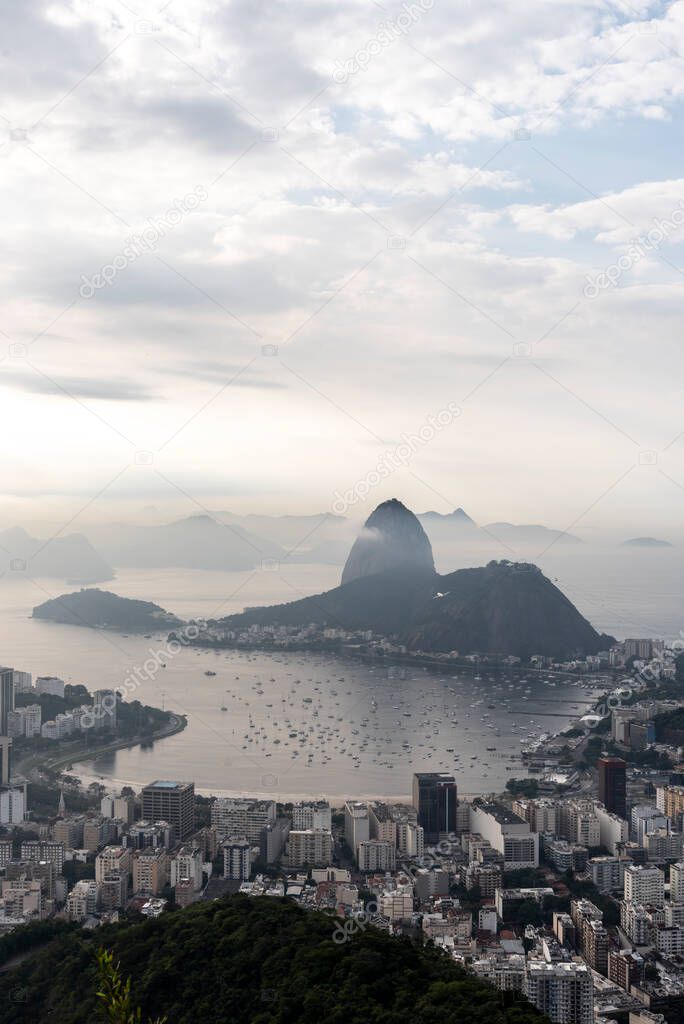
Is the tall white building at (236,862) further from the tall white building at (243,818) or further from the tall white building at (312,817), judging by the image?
the tall white building at (312,817)

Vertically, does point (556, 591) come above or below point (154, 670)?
above

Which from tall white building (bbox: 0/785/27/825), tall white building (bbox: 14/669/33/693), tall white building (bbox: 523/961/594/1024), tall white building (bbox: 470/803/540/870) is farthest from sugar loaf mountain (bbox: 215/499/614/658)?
tall white building (bbox: 523/961/594/1024)

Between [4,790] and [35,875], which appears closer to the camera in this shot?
[35,875]

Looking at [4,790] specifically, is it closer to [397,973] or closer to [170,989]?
[170,989]

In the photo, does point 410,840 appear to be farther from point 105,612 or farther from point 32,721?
point 105,612

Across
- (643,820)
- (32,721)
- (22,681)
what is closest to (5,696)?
(32,721)

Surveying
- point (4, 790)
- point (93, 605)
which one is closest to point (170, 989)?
point (4, 790)

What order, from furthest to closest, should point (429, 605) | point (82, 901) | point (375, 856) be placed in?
1. point (429, 605)
2. point (375, 856)
3. point (82, 901)
